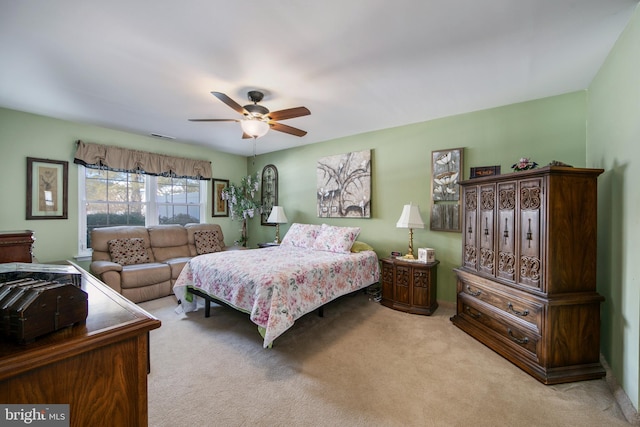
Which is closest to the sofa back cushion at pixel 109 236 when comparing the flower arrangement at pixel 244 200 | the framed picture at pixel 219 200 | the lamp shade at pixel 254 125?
the framed picture at pixel 219 200

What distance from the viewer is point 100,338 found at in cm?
79

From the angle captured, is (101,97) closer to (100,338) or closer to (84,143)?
(84,143)

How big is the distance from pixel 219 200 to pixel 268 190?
105 cm

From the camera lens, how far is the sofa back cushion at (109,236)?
3.87 metres

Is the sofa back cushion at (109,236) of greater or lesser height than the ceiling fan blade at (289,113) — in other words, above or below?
below

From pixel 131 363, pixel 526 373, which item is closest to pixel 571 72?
pixel 526 373

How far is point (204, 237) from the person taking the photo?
496 centimetres

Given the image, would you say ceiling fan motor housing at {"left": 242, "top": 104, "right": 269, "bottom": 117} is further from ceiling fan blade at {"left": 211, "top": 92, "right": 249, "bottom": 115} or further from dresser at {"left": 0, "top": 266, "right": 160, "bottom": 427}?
dresser at {"left": 0, "top": 266, "right": 160, "bottom": 427}

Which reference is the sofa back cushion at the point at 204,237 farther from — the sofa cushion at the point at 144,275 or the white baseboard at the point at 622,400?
the white baseboard at the point at 622,400

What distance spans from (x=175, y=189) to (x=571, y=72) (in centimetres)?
581

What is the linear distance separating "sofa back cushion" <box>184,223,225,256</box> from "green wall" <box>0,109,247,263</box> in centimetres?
156

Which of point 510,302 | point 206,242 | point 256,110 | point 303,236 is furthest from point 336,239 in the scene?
point 206,242

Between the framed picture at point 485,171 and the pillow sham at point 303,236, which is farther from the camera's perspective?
the pillow sham at point 303,236

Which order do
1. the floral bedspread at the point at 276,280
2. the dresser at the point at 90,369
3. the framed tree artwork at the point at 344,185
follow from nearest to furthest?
the dresser at the point at 90,369
the floral bedspread at the point at 276,280
the framed tree artwork at the point at 344,185
